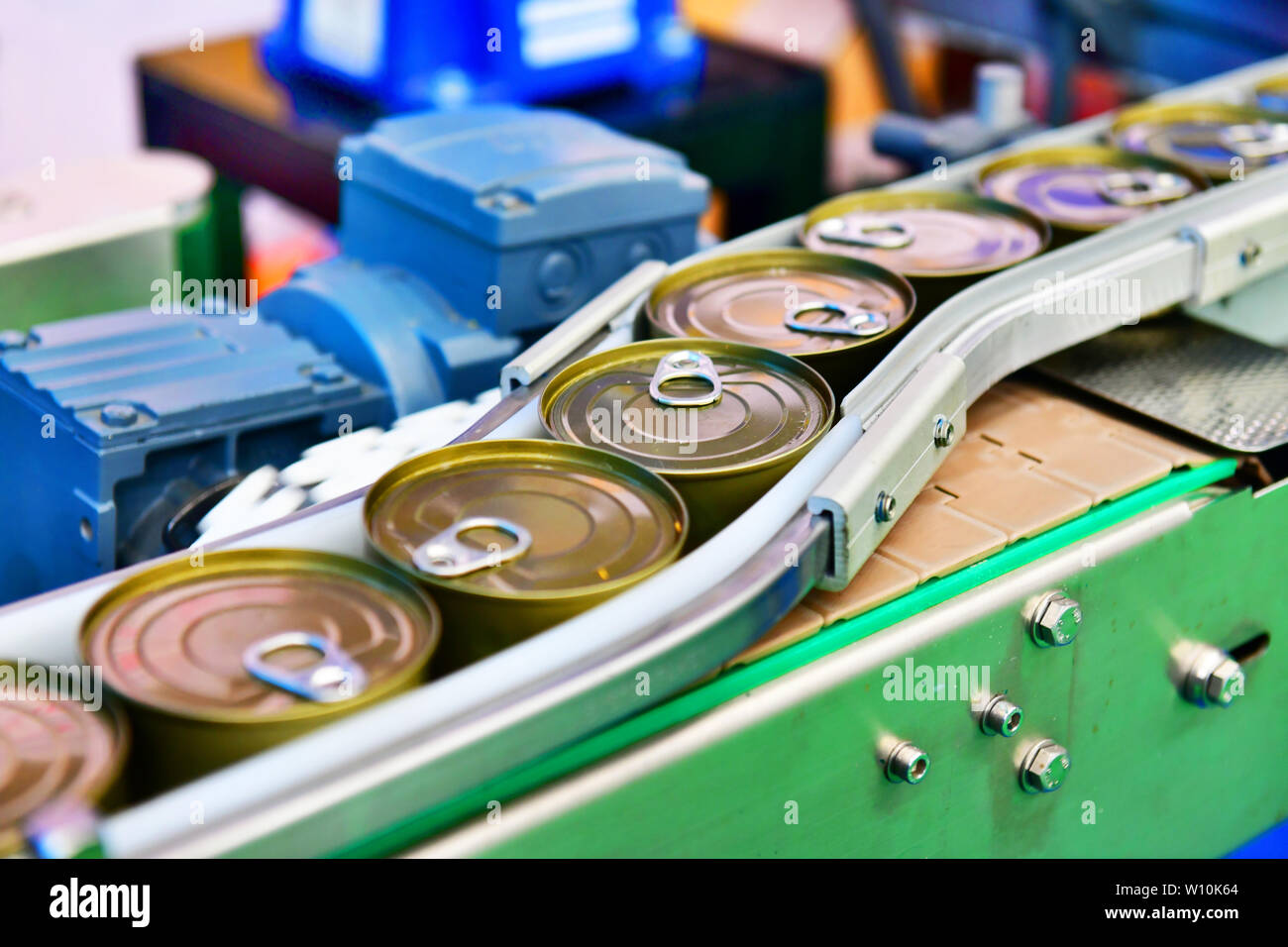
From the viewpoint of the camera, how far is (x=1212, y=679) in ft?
4.52

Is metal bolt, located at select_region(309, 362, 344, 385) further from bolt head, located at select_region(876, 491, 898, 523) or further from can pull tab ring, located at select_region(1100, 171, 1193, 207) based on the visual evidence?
can pull tab ring, located at select_region(1100, 171, 1193, 207)

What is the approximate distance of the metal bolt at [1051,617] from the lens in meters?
1.23

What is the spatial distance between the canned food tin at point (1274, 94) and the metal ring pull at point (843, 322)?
2.86 feet

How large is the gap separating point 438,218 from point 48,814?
A: 98 centimetres

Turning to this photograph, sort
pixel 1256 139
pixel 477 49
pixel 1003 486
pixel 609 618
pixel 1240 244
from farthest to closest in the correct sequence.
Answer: pixel 477 49, pixel 1256 139, pixel 1240 244, pixel 1003 486, pixel 609 618

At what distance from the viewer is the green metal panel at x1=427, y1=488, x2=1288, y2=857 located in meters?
1.07

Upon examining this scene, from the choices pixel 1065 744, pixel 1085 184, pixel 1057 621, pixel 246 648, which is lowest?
pixel 1065 744

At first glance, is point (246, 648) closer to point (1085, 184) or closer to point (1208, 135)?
point (1085, 184)

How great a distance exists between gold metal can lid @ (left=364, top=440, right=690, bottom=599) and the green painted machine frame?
Result: 105mm

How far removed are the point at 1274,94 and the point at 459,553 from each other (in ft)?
4.85

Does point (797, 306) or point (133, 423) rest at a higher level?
point (797, 306)

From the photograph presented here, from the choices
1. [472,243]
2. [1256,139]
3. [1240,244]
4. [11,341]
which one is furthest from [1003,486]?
[11,341]

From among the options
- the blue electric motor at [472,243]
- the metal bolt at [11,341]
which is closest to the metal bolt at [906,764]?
the blue electric motor at [472,243]
